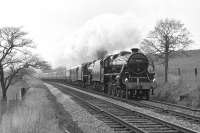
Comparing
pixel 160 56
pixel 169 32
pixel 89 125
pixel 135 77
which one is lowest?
pixel 89 125

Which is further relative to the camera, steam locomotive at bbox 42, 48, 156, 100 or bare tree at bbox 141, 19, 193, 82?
bare tree at bbox 141, 19, 193, 82

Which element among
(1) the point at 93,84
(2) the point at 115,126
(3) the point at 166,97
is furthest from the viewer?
(1) the point at 93,84

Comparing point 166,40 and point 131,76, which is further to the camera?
point 166,40

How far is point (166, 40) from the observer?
30.8 metres

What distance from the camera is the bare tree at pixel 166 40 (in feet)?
100

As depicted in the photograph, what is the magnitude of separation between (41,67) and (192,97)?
22.5 meters

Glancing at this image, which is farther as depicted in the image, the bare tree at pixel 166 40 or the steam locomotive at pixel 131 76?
the bare tree at pixel 166 40

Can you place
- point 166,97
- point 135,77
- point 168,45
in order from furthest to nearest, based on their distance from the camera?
point 168,45 → point 166,97 → point 135,77

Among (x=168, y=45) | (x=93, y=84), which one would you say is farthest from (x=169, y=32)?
(x=93, y=84)

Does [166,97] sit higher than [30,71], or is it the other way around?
[30,71]

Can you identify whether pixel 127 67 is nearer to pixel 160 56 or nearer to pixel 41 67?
pixel 160 56

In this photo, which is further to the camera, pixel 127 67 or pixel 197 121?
pixel 127 67

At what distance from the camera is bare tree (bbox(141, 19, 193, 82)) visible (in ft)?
100

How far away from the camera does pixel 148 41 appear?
31.2 metres
